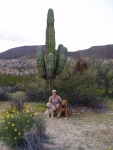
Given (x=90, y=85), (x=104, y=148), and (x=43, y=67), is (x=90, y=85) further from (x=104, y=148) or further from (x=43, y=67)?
(x=104, y=148)

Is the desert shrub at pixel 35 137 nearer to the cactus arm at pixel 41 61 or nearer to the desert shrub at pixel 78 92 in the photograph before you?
the desert shrub at pixel 78 92

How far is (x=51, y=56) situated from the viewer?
47.2 ft

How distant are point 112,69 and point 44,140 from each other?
39.5ft

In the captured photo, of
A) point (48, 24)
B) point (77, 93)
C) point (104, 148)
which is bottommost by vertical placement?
point (104, 148)

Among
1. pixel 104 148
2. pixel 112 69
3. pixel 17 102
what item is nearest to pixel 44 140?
pixel 104 148

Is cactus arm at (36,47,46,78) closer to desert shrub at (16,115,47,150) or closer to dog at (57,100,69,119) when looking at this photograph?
dog at (57,100,69,119)

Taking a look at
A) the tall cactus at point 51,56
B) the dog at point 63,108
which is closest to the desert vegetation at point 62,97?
the tall cactus at point 51,56

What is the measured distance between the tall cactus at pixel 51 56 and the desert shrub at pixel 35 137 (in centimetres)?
657

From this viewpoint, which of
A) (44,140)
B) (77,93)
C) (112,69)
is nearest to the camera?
(44,140)

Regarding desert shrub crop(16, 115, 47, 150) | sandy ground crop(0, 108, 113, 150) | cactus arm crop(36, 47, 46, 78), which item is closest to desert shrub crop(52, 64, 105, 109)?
cactus arm crop(36, 47, 46, 78)

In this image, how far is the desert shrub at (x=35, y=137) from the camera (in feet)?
23.9

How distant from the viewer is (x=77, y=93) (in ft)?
47.3

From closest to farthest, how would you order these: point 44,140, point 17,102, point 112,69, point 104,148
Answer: point 104,148 < point 44,140 < point 17,102 < point 112,69

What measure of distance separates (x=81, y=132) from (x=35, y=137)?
6.98ft
